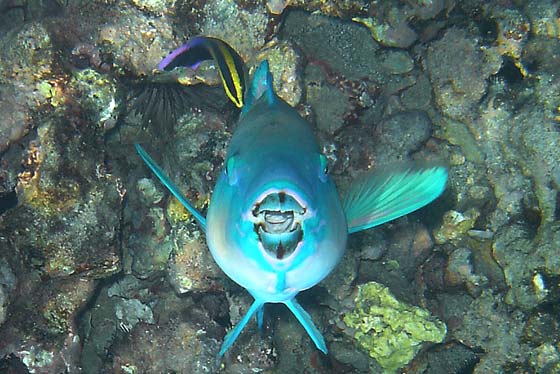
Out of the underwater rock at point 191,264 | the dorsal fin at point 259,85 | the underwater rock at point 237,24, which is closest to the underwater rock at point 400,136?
the underwater rock at point 237,24

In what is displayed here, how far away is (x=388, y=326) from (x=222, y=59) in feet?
8.74

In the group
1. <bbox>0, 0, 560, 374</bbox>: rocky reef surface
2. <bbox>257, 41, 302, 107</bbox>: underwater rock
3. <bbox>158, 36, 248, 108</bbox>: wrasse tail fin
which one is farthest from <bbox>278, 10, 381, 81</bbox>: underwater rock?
<bbox>158, 36, 248, 108</bbox>: wrasse tail fin

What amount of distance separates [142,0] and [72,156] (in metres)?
1.43

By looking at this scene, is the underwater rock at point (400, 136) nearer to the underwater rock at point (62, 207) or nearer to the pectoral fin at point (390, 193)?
the pectoral fin at point (390, 193)

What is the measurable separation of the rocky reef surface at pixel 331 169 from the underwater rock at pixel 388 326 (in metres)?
0.02

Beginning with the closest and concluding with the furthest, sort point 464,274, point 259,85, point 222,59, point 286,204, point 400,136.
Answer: point 286,204
point 259,85
point 222,59
point 464,274
point 400,136

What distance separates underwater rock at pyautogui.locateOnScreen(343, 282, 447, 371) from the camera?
421 cm

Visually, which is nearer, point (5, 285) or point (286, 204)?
point (286, 204)

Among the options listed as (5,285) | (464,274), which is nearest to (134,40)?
(5,285)

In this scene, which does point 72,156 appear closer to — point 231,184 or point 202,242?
point 202,242

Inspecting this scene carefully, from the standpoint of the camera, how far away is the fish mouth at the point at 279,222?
1828mm

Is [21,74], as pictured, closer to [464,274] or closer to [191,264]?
[191,264]

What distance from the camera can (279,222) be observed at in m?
1.84

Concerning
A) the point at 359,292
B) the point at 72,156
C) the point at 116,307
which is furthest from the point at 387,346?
the point at 72,156
